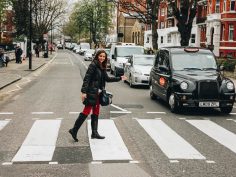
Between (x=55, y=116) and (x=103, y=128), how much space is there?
83.7 inches

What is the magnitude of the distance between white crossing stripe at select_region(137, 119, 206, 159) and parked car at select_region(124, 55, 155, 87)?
880 cm

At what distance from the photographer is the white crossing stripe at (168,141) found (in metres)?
7.50

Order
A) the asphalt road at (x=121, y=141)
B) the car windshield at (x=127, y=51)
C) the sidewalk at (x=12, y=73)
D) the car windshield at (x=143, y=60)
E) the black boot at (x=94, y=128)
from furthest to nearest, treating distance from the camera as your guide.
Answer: the car windshield at (x=127, y=51) → the sidewalk at (x=12, y=73) → the car windshield at (x=143, y=60) → the black boot at (x=94, y=128) → the asphalt road at (x=121, y=141)

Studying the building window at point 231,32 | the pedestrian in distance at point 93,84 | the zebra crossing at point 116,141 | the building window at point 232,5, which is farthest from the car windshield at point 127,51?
the building window at point 232,5

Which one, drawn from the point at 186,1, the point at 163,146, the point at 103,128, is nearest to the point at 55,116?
the point at 103,128

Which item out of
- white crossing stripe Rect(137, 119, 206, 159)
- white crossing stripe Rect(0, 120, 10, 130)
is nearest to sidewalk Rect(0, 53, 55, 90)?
white crossing stripe Rect(0, 120, 10, 130)

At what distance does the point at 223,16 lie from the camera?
5188cm

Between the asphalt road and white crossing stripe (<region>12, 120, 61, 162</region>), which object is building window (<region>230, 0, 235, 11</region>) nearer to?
the asphalt road

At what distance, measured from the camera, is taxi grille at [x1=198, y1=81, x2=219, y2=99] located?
1190cm

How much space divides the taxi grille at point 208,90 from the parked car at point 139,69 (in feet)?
26.2

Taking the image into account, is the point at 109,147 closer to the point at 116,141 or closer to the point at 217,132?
the point at 116,141

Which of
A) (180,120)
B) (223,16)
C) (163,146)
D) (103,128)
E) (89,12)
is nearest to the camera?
(163,146)

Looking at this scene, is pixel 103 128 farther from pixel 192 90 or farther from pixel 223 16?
pixel 223 16

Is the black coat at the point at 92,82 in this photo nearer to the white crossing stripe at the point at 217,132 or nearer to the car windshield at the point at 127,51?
the white crossing stripe at the point at 217,132
